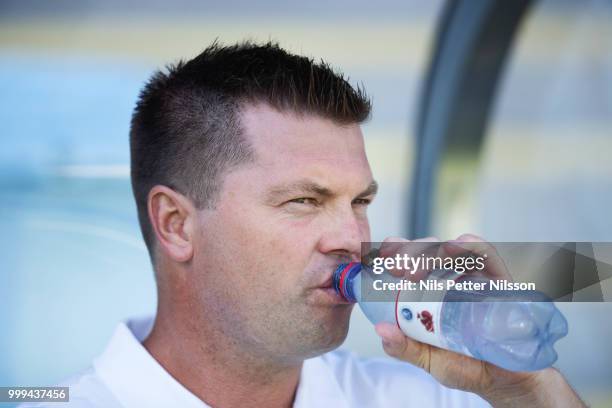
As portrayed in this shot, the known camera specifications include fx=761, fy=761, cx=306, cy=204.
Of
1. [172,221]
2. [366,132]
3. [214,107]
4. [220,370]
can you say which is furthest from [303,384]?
[366,132]

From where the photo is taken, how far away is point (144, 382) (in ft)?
4.11

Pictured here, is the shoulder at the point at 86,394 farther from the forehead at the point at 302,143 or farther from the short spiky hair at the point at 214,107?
the forehead at the point at 302,143

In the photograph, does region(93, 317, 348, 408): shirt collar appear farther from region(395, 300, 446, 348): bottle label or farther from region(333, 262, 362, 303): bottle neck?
region(395, 300, 446, 348): bottle label

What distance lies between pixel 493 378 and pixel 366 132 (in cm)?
152

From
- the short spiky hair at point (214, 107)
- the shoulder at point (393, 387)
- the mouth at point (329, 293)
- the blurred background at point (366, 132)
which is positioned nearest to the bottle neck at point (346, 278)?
the mouth at point (329, 293)

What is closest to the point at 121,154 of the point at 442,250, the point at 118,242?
the point at 118,242

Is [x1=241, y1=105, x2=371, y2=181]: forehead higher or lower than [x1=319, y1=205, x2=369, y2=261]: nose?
higher

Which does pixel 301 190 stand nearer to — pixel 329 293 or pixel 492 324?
pixel 329 293

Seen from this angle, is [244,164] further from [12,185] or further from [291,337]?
[12,185]

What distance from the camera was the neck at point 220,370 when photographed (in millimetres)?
1249

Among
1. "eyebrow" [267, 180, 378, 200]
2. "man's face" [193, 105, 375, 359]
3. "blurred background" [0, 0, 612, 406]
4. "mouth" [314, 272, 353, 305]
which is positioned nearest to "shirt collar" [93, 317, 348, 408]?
"man's face" [193, 105, 375, 359]

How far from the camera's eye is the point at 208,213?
1.24 m

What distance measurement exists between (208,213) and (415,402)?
0.54m

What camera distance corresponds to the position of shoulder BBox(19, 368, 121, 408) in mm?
1216
